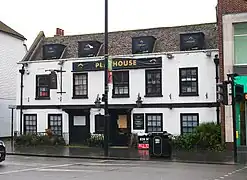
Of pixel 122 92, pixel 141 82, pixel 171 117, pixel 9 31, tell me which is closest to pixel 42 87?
pixel 122 92

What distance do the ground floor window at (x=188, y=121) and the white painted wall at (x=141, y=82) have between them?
85cm

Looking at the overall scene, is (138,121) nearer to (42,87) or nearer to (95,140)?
(95,140)

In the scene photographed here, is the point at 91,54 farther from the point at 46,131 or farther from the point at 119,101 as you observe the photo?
the point at 46,131

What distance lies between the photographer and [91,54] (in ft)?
99.5

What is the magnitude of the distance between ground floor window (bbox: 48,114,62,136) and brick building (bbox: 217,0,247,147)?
11486 mm

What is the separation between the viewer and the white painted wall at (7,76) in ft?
129

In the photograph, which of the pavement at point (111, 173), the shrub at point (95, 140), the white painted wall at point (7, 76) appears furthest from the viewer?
the white painted wall at point (7, 76)

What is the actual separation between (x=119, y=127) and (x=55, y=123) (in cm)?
468

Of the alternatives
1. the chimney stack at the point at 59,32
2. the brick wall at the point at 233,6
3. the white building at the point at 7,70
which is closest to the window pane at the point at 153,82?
the brick wall at the point at 233,6

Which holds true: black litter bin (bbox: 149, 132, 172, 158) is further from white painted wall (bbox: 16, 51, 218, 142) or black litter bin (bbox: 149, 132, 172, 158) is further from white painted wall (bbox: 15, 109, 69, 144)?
white painted wall (bbox: 15, 109, 69, 144)

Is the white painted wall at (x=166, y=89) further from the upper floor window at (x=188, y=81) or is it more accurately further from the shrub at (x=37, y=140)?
the shrub at (x=37, y=140)

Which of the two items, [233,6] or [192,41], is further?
[192,41]

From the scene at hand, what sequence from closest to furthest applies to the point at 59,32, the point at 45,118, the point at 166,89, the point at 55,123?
the point at 166,89 → the point at 55,123 → the point at 45,118 → the point at 59,32

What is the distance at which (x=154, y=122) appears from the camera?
2786cm
